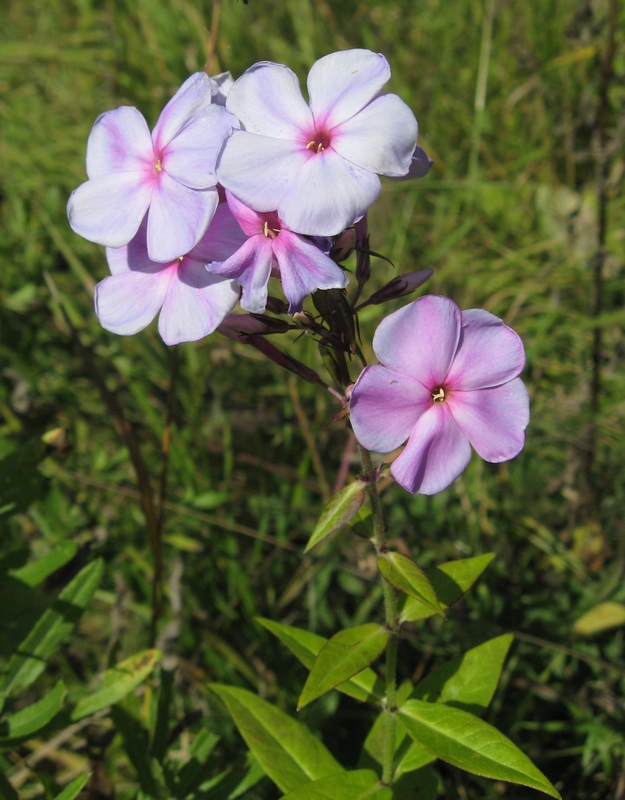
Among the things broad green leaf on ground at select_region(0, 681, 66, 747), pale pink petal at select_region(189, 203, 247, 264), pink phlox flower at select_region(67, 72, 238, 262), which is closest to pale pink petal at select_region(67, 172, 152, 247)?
pink phlox flower at select_region(67, 72, 238, 262)

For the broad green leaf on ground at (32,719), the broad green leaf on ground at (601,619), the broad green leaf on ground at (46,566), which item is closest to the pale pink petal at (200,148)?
the broad green leaf on ground at (46,566)

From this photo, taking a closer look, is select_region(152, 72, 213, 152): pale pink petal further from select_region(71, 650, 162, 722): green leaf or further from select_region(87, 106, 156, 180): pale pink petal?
select_region(71, 650, 162, 722): green leaf

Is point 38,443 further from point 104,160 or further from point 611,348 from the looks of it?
point 611,348

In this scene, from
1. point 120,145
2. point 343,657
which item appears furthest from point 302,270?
point 343,657

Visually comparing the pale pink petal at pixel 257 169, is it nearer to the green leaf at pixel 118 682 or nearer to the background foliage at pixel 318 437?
the background foliage at pixel 318 437

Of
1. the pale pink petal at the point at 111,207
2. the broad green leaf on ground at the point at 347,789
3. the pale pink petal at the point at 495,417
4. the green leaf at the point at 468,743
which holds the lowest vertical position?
the broad green leaf on ground at the point at 347,789

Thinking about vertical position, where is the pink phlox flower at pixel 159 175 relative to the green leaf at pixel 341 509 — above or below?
above
